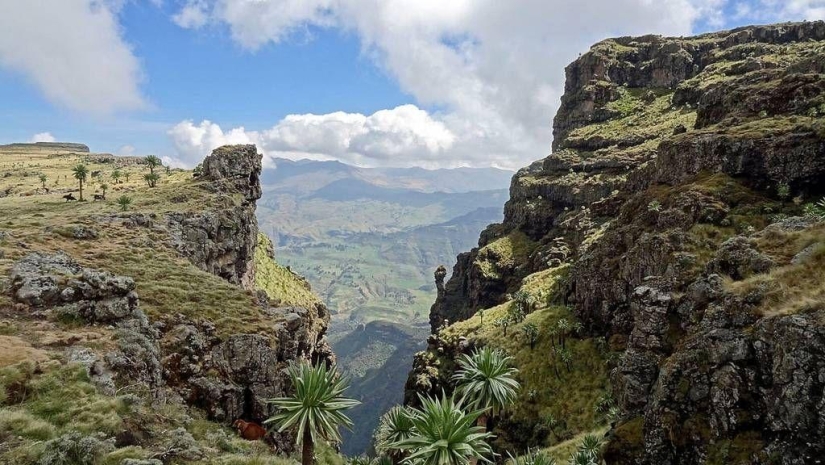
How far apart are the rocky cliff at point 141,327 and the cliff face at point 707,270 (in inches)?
1234

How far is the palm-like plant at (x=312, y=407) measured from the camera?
3020 cm

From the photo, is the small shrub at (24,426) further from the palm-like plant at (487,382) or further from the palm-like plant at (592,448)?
the palm-like plant at (592,448)

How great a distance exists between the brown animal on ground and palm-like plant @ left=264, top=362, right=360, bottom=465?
880cm

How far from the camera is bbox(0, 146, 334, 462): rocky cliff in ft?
103

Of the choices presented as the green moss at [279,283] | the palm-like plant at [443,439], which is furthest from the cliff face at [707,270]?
the green moss at [279,283]

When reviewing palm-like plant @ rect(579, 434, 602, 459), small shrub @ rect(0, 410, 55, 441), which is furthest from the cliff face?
small shrub @ rect(0, 410, 55, 441)

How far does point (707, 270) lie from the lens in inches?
1475

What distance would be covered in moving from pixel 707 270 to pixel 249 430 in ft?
137

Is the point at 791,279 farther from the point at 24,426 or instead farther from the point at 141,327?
the point at 141,327

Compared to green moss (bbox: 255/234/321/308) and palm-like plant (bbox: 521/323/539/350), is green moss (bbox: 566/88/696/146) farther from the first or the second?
green moss (bbox: 255/234/321/308)

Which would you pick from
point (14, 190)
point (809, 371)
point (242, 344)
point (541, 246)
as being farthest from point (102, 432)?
point (14, 190)

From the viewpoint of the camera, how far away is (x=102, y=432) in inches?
992

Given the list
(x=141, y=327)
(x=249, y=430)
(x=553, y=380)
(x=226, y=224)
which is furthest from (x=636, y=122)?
(x=141, y=327)

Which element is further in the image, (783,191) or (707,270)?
(783,191)
